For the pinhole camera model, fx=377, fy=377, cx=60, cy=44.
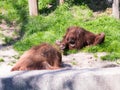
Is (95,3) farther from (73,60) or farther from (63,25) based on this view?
(73,60)

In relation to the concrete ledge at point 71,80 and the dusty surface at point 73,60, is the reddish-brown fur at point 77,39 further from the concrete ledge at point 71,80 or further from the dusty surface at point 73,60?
the concrete ledge at point 71,80

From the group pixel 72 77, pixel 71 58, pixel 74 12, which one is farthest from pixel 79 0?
pixel 72 77

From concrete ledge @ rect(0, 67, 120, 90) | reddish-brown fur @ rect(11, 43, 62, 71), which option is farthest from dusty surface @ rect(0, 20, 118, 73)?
concrete ledge @ rect(0, 67, 120, 90)

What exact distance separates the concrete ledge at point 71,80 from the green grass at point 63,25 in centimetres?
414

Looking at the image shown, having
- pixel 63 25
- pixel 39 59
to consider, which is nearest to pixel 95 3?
pixel 63 25

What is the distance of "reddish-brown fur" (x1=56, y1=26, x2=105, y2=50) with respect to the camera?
8.38 metres

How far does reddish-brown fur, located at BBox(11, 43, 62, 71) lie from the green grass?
1.49 m

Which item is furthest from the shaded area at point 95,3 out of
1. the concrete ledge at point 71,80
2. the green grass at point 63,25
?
the concrete ledge at point 71,80

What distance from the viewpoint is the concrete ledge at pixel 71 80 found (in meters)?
3.60

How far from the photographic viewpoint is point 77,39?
8.47 meters

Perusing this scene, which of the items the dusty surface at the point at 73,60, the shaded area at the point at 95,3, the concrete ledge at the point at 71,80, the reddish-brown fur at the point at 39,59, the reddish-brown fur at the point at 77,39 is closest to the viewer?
the concrete ledge at the point at 71,80

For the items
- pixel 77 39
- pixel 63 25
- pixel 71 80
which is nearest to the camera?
pixel 71 80

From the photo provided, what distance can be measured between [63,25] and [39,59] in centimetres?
431

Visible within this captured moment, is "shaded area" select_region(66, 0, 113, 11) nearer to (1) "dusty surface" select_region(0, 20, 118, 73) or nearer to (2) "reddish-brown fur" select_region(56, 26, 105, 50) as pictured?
(2) "reddish-brown fur" select_region(56, 26, 105, 50)
